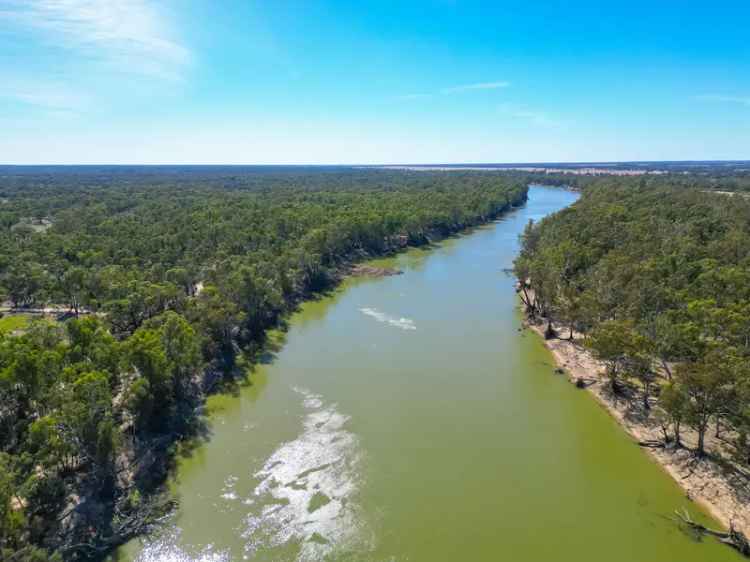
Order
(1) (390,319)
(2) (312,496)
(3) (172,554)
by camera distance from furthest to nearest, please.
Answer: (1) (390,319) < (2) (312,496) < (3) (172,554)

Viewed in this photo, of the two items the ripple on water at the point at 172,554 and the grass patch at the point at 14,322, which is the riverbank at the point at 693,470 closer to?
the ripple on water at the point at 172,554

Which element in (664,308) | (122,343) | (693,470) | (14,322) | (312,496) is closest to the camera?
(312,496)

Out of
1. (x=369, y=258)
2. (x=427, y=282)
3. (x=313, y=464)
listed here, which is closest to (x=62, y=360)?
(x=313, y=464)

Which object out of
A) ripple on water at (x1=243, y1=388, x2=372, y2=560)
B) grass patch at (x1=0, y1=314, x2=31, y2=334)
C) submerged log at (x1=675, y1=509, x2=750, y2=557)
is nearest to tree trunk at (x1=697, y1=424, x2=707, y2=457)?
submerged log at (x1=675, y1=509, x2=750, y2=557)

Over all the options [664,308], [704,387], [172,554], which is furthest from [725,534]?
[172,554]

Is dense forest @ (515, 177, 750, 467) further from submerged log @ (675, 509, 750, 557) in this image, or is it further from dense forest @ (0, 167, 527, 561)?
dense forest @ (0, 167, 527, 561)

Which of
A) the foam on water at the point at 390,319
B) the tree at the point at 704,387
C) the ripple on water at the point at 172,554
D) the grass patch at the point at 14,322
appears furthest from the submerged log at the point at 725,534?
the grass patch at the point at 14,322

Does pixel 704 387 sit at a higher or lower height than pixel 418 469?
higher

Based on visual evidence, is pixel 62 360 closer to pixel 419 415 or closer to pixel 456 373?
pixel 419 415

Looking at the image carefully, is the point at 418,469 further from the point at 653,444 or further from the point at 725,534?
the point at 725,534
